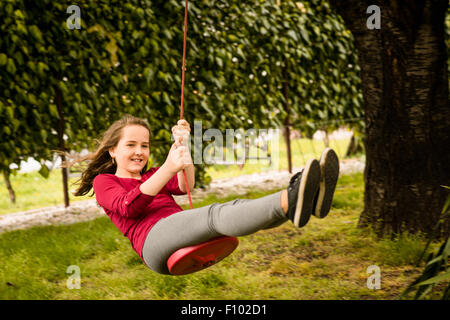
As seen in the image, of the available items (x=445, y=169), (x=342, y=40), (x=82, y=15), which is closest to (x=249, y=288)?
(x=445, y=169)

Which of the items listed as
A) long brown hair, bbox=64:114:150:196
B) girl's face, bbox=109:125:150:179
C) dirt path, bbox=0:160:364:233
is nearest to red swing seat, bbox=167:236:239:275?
girl's face, bbox=109:125:150:179

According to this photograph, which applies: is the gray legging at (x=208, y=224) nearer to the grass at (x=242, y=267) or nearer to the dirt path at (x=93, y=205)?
the grass at (x=242, y=267)

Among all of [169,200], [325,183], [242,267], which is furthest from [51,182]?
[325,183]

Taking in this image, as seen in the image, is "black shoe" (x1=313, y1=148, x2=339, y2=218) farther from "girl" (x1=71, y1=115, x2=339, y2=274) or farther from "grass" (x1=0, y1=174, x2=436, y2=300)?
"grass" (x1=0, y1=174, x2=436, y2=300)

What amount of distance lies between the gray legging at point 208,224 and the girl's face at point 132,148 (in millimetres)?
287

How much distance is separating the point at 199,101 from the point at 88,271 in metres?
2.35

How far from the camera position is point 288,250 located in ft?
10.5

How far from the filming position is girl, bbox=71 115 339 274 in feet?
5.30

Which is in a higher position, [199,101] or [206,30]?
[206,30]

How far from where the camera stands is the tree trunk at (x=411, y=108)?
9.61ft

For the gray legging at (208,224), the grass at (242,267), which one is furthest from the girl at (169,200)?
the grass at (242,267)

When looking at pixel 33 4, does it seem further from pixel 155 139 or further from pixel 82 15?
pixel 155 139

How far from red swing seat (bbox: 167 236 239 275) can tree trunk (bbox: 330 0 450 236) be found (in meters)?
1.65

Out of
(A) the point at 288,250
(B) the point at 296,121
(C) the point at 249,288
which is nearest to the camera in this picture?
(C) the point at 249,288
